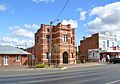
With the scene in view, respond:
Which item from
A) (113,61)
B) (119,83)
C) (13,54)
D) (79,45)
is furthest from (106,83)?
(79,45)

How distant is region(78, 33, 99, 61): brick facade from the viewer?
262 feet

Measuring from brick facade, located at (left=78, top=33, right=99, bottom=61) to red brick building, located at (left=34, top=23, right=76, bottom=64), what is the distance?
14249mm

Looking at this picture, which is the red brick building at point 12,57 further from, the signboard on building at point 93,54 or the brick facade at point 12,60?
the signboard on building at point 93,54

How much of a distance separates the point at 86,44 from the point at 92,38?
5.51 m

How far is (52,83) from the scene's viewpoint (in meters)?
18.8

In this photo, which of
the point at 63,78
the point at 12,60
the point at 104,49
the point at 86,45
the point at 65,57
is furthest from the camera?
the point at 86,45

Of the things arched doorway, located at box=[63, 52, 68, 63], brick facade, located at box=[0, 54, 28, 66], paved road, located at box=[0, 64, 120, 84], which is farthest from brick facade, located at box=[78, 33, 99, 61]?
paved road, located at box=[0, 64, 120, 84]

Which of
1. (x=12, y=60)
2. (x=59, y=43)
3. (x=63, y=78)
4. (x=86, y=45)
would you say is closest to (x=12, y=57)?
(x=12, y=60)

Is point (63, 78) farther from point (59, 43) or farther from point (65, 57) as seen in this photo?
point (65, 57)

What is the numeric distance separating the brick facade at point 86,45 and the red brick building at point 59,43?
14249mm

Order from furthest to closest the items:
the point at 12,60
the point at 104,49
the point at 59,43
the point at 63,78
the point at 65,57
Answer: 1. the point at 104,49
2. the point at 65,57
3. the point at 59,43
4. the point at 12,60
5. the point at 63,78

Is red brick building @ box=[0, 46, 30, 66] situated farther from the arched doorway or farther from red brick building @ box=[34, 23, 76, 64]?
the arched doorway

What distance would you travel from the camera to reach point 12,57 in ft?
202

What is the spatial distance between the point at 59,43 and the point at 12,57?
37.9 feet
